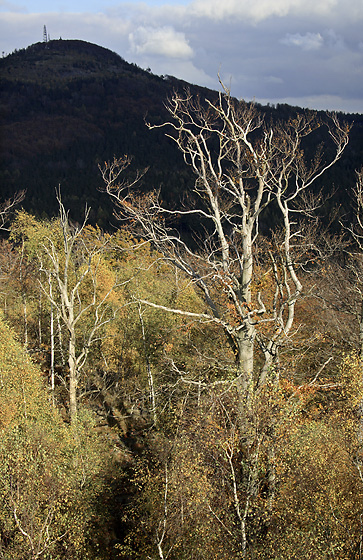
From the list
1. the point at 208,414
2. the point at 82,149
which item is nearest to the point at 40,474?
the point at 208,414

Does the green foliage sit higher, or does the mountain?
the mountain

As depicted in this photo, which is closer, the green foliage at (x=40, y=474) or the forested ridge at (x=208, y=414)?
the forested ridge at (x=208, y=414)

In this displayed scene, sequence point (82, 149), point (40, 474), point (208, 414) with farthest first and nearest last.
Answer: point (82, 149), point (40, 474), point (208, 414)

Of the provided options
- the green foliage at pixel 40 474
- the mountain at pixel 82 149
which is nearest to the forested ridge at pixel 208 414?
the green foliage at pixel 40 474

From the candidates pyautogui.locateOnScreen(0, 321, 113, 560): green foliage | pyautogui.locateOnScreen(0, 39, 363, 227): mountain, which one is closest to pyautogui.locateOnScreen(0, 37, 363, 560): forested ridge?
pyautogui.locateOnScreen(0, 321, 113, 560): green foliage

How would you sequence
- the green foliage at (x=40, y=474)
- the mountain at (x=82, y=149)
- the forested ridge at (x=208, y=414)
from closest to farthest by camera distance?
the forested ridge at (x=208, y=414)
the green foliage at (x=40, y=474)
the mountain at (x=82, y=149)

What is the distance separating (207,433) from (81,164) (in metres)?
135

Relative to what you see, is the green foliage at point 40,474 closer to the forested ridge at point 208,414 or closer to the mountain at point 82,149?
the forested ridge at point 208,414

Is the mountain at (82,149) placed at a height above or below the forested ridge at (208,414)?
above

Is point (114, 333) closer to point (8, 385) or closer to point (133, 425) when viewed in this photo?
point (133, 425)

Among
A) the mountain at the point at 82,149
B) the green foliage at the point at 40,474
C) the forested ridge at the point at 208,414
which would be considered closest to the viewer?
the forested ridge at the point at 208,414

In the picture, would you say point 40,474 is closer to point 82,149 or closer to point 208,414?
point 208,414

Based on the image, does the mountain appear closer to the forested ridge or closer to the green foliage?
the forested ridge

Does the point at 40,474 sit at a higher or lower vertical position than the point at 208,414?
lower
